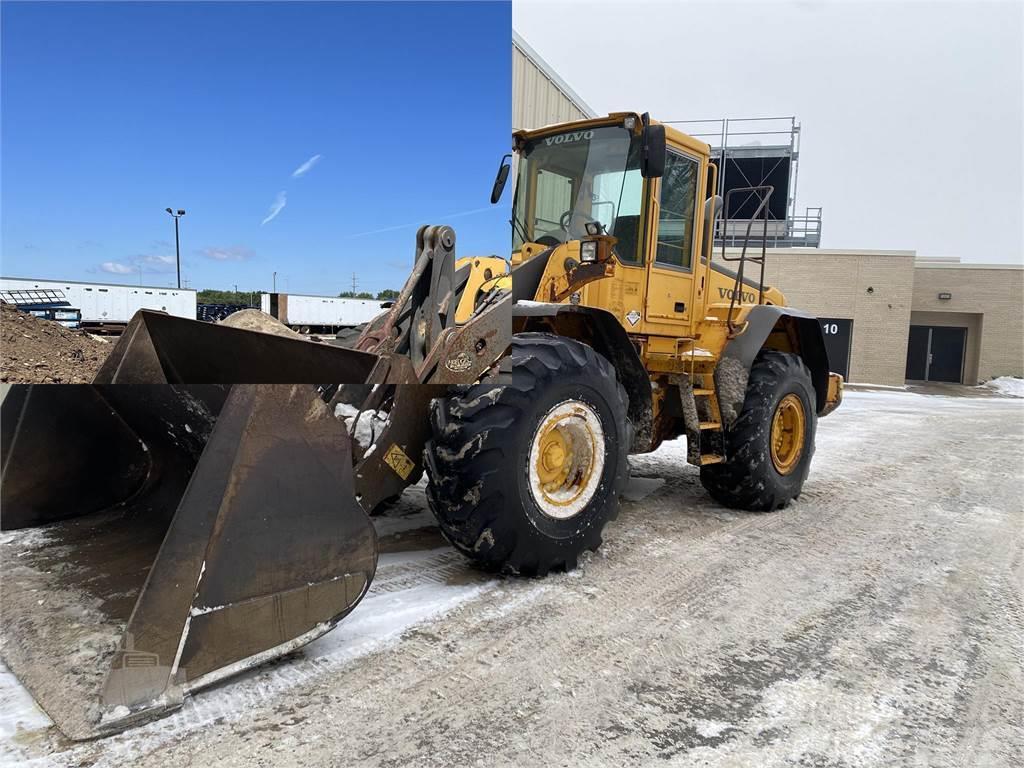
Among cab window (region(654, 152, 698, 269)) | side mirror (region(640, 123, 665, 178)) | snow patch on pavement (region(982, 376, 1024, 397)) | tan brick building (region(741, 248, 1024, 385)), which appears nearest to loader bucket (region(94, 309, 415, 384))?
side mirror (region(640, 123, 665, 178))

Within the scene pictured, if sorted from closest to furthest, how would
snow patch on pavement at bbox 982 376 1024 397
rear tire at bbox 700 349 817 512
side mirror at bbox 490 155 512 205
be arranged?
side mirror at bbox 490 155 512 205, rear tire at bbox 700 349 817 512, snow patch on pavement at bbox 982 376 1024 397

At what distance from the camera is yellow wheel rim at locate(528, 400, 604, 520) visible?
353 centimetres

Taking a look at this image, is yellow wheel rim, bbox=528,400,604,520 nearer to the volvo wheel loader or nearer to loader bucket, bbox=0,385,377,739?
the volvo wheel loader

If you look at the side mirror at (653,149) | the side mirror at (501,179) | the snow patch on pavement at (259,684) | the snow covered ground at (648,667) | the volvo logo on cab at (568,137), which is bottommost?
the snow covered ground at (648,667)

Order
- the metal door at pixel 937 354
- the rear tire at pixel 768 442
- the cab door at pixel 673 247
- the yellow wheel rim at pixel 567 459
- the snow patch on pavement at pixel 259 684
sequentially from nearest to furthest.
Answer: the snow patch on pavement at pixel 259 684, the yellow wheel rim at pixel 567 459, the cab door at pixel 673 247, the rear tire at pixel 768 442, the metal door at pixel 937 354

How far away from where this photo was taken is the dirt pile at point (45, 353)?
3396 mm

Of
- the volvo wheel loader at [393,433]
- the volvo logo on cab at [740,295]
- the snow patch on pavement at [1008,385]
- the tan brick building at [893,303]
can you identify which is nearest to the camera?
the volvo wheel loader at [393,433]

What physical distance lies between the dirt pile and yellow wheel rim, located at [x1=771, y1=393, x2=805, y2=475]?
15.0 feet

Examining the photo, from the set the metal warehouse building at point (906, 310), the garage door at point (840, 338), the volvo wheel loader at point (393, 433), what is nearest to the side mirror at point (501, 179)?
the volvo wheel loader at point (393, 433)

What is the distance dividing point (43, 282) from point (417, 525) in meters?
2.38

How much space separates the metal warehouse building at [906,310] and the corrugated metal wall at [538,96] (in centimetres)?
1979

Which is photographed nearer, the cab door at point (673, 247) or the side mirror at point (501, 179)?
the side mirror at point (501, 179)

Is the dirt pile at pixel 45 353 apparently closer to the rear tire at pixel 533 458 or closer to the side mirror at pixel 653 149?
the rear tire at pixel 533 458

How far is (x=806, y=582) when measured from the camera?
3.95 metres
